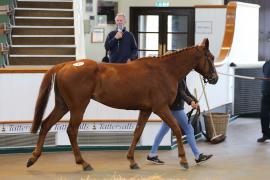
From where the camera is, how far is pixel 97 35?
17.7m

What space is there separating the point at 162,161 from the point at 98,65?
4.91 feet

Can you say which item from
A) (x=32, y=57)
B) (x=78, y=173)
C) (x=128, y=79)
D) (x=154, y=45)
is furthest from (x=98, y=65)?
(x=154, y=45)

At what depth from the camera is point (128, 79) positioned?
295 inches

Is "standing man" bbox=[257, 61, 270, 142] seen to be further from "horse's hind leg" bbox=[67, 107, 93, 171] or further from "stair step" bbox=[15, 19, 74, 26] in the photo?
"stair step" bbox=[15, 19, 74, 26]

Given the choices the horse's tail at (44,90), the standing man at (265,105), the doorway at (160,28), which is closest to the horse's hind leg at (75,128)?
the horse's tail at (44,90)

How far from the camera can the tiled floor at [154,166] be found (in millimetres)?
7281

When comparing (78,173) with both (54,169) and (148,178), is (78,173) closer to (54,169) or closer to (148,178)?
(54,169)

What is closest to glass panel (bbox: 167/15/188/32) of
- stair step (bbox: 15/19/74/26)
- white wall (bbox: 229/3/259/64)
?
white wall (bbox: 229/3/259/64)

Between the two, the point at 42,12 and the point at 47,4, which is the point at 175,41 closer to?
the point at 47,4

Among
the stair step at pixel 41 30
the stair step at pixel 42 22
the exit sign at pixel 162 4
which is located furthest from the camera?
the exit sign at pixel 162 4

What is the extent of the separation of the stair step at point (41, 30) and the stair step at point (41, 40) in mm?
270

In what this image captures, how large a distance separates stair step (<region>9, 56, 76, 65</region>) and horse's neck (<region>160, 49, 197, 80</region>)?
17.7ft

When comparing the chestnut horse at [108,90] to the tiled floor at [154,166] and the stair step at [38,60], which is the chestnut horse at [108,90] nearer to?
the tiled floor at [154,166]

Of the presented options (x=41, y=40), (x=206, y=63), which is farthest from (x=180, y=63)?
(x=41, y=40)
